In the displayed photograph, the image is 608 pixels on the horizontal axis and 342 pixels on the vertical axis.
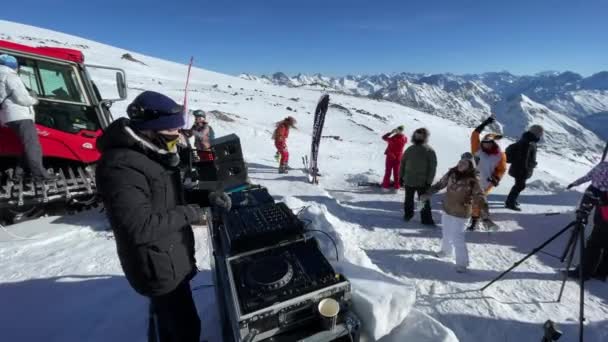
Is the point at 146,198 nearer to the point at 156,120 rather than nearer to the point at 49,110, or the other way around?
the point at 156,120

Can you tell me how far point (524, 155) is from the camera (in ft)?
22.6

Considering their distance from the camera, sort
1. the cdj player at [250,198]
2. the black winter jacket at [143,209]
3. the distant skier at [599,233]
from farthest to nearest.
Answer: the distant skier at [599,233] → the cdj player at [250,198] → the black winter jacket at [143,209]

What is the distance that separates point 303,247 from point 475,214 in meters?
4.91

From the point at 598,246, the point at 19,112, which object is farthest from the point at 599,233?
the point at 19,112

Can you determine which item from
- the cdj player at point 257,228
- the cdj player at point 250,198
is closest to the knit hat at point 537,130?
the cdj player at point 250,198

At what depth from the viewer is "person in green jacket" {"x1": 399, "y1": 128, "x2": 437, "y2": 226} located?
6117 millimetres

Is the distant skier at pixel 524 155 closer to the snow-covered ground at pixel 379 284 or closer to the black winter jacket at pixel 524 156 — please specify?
the black winter jacket at pixel 524 156

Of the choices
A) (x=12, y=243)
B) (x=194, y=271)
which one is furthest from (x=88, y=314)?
(x=12, y=243)

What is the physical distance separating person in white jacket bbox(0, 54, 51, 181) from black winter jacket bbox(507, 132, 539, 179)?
923 centimetres

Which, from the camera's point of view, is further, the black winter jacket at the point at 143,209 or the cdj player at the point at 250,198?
the cdj player at the point at 250,198

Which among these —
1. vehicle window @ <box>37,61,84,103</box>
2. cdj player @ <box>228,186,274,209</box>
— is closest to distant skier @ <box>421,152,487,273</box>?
cdj player @ <box>228,186,274,209</box>

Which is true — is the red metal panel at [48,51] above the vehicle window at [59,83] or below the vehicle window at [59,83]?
above

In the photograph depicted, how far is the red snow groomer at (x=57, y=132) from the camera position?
514 centimetres

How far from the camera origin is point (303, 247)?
266 cm
